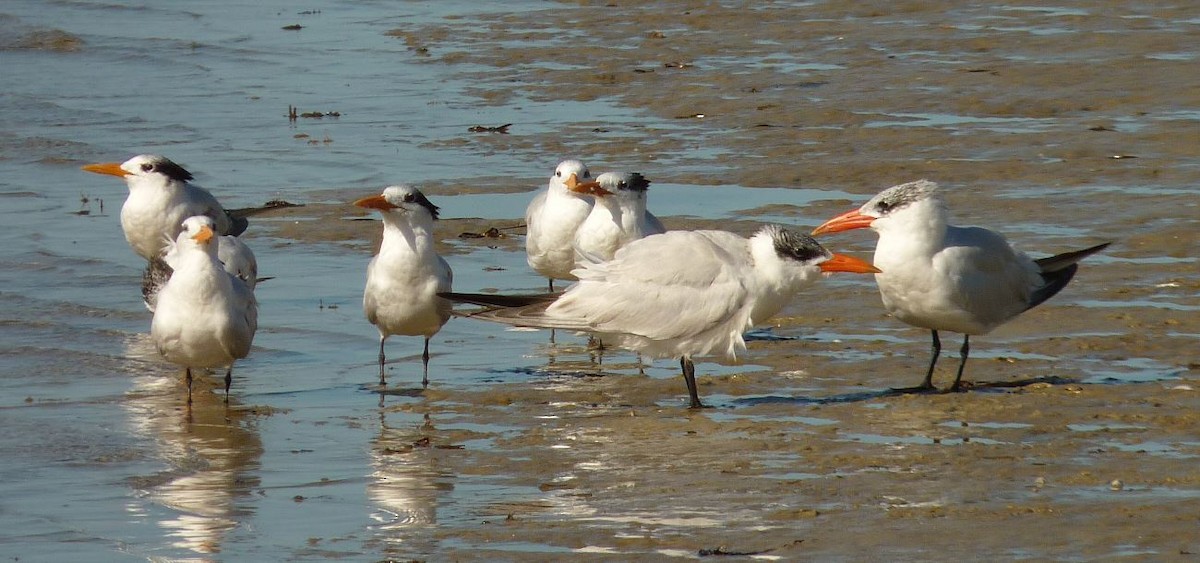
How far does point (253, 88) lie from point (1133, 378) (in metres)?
10.7

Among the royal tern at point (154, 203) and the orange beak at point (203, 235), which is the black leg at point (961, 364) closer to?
the orange beak at point (203, 235)

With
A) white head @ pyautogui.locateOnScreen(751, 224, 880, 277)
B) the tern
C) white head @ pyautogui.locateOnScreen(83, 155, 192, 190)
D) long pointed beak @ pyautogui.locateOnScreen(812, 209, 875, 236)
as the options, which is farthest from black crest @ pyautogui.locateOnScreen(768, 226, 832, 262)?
white head @ pyautogui.locateOnScreen(83, 155, 192, 190)

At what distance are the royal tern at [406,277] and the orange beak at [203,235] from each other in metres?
0.72

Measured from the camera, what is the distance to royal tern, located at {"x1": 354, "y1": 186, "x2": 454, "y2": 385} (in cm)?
887

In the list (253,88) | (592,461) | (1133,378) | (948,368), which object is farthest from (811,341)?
(253,88)

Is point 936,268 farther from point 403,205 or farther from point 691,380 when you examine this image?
point 403,205

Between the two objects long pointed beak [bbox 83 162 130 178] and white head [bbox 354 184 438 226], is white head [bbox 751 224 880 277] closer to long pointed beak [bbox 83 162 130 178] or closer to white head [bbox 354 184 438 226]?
white head [bbox 354 184 438 226]

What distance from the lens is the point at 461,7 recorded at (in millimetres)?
21422

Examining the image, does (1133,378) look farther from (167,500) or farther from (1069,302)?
(167,500)

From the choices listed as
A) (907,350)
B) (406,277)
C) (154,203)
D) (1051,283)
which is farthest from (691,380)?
(154,203)

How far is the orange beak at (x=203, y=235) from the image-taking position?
8.45 m

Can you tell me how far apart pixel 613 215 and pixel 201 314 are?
2.48 meters

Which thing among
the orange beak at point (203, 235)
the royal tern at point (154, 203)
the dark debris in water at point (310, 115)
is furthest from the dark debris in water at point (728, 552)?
the dark debris in water at point (310, 115)

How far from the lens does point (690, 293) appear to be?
8125 mm
